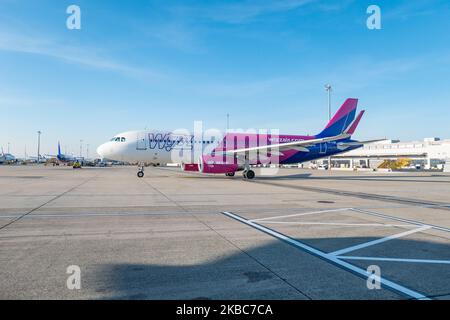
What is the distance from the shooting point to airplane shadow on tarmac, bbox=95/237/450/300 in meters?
3.66

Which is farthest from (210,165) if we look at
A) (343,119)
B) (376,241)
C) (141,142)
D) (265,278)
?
(265,278)

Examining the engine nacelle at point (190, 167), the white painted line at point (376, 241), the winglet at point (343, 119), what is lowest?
the white painted line at point (376, 241)

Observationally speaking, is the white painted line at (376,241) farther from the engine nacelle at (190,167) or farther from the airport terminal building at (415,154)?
the airport terminal building at (415,154)

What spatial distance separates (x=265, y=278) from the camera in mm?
4160

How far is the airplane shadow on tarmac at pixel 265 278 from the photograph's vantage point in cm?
366

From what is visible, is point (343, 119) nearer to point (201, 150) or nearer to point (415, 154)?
point (201, 150)

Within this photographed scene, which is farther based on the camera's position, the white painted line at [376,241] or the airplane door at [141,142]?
the airplane door at [141,142]

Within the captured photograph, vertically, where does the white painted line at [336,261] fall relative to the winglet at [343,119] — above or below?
below

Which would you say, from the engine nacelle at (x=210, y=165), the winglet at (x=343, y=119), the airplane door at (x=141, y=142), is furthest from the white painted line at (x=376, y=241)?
the winglet at (x=343, y=119)

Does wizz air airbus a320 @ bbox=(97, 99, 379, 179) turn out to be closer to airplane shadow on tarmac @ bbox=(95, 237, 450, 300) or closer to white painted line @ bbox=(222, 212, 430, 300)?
white painted line @ bbox=(222, 212, 430, 300)

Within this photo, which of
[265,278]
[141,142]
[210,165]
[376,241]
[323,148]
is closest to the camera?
[265,278]

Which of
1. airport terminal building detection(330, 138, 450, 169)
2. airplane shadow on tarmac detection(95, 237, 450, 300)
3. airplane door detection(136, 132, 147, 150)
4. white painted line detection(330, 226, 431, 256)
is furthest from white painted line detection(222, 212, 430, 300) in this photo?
airport terminal building detection(330, 138, 450, 169)
